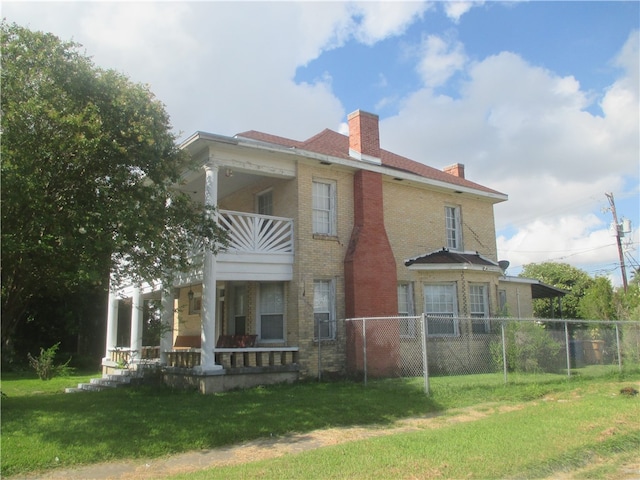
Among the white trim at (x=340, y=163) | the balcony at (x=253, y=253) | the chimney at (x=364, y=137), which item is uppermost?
the chimney at (x=364, y=137)

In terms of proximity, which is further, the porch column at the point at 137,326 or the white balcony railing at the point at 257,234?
the porch column at the point at 137,326

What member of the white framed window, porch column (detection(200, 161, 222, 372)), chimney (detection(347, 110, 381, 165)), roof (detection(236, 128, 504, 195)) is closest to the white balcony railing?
porch column (detection(200, 161, 222, 372))

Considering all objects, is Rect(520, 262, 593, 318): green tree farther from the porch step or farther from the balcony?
the porch step

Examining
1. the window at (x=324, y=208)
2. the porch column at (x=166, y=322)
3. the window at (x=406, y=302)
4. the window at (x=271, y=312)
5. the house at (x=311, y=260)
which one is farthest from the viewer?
the window at (x=406, y=302)

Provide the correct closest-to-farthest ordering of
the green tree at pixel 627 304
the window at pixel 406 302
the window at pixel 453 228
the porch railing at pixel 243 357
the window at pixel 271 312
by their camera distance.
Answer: the porch railing at pixel 243 357
the window at pixel 271 312
the window at pixel 406 302
the window at pixel 453 228
the green tree at pixel 627 304

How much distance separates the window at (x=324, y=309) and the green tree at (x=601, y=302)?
42.8ft

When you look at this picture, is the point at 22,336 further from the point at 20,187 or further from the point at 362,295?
the point at 20,187

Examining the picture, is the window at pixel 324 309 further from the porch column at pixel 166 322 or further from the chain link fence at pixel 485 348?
the porch column at pixel 166 322

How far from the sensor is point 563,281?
41.6 m

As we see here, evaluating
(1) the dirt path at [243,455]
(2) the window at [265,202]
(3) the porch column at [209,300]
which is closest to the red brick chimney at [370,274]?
(2) the window at [265,202]

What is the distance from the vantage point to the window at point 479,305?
17984mm

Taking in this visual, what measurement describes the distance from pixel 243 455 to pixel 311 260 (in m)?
8.31

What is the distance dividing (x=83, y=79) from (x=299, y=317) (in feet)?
25.8

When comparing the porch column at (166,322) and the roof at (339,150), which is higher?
the roof at (339,150)
